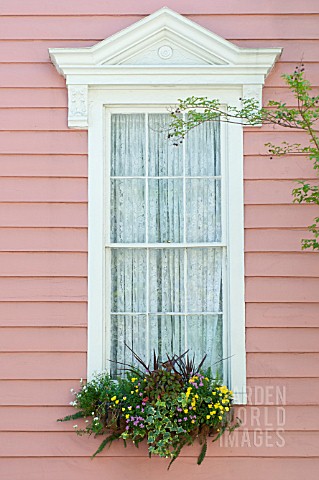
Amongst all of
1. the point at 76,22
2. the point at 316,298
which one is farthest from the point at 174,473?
the point at 76,22

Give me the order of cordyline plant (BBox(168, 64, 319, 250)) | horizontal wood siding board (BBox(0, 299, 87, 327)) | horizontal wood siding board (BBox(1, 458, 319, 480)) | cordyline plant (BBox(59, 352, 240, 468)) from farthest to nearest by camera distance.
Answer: horizontal wood siding board (BBox(0, 299, 87, 327)) < horizontal wood siding board (BBox(1, 458, 319, 480)) < cordyline plant (BBox(59, 352, 240, 468)) < cordyline plant (BBox(168, 64, 319, 250))

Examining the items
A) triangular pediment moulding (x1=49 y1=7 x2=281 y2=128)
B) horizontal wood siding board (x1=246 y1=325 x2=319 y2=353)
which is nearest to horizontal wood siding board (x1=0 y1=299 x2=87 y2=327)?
horizontal wood siding board (x1=246 y1=325 x2=319 y2=353)

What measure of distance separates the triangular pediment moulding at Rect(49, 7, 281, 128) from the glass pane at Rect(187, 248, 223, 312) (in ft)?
3.88

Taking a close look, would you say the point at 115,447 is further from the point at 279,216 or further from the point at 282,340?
the point at 279,216

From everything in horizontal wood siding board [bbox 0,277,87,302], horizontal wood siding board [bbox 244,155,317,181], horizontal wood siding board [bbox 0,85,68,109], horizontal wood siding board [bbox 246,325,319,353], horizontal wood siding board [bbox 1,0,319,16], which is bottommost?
horizontal wood siding board [bbox 246,325,319,353]

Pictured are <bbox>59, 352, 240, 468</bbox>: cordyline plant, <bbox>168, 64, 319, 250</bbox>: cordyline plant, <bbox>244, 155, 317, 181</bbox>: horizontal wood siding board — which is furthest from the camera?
<bbox>244, 155, 317, 181</bbox>: horizontal wood siding board

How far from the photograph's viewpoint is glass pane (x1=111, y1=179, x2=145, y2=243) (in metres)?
5.53

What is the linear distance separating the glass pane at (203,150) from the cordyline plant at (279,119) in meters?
0.08

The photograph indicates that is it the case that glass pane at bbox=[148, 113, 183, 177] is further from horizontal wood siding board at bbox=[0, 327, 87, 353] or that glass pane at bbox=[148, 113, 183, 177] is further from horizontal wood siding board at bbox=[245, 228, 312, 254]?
horizontal wood siding board at bbox=[0, 327, 87, 353]

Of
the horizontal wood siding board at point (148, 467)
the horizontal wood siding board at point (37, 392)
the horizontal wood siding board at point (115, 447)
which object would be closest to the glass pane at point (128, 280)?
the horizontal wood siding board at point (37, 392)

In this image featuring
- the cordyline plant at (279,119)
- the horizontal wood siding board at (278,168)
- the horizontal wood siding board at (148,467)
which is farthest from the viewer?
the horizontal wood siding board at (278,168)

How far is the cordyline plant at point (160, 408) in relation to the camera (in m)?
5.02

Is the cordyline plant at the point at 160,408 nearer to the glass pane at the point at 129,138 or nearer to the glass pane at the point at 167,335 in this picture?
the glass pane at the point at 167,335

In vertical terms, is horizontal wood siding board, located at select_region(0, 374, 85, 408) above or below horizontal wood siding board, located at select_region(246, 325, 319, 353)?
below
